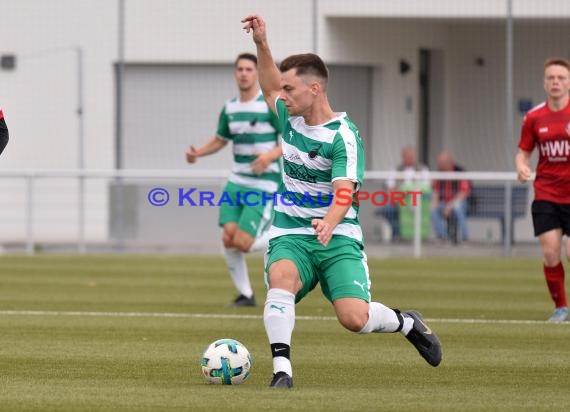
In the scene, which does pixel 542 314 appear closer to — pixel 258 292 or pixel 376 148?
pixel 258 292

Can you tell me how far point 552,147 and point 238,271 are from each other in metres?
3.37

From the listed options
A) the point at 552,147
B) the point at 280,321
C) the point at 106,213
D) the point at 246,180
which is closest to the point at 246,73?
the point at 246,180

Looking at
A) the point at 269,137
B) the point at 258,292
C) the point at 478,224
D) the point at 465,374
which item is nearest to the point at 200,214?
the point at 478,224

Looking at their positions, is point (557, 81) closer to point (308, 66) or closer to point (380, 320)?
point (308, 66)

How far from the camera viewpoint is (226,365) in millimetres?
8664

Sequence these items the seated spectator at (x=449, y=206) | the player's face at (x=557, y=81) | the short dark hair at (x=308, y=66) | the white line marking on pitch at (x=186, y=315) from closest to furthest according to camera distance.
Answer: the short dark hair at (x=308, y=66) → the player's face at (x=557, y=81) → the white line marking on pitch at (x=186, y=315) → the seated spectator at (x=449, y=206)

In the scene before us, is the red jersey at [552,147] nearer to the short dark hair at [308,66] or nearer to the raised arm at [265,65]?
the raised arm at [265,65]

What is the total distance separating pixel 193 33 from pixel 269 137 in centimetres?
1230

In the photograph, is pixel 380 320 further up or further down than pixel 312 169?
further down

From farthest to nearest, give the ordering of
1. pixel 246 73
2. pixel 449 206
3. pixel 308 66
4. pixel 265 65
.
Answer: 1. pixel 449 206
2. pixel 246 73
3. pixel 265 65
4. pixel 308 66

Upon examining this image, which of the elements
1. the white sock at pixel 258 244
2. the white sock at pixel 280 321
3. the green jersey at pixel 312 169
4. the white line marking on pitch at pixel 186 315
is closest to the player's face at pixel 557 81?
the white line marking on pitch at pixel 186 315

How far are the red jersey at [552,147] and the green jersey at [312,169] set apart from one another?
4214 mm

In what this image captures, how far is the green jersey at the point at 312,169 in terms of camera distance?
870 cm

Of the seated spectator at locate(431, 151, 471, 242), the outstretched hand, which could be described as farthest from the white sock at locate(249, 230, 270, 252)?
the seated spectator at locate(431, 151, 471, 242)
